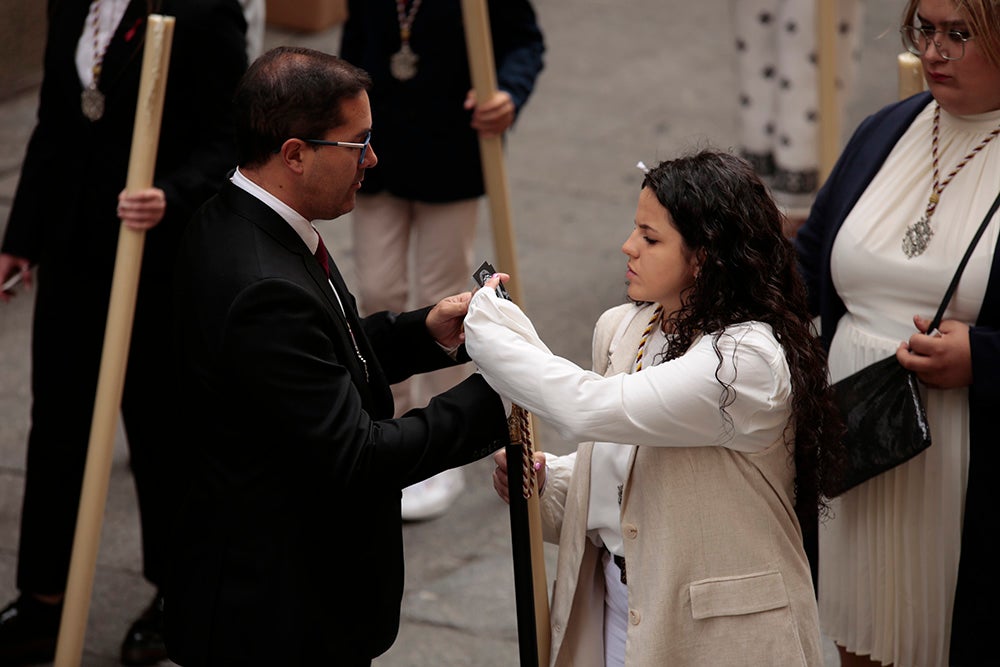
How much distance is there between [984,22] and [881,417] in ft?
3.04

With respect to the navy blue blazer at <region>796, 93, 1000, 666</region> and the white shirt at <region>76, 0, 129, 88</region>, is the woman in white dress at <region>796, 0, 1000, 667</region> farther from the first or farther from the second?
the white shirt at <region>76, 0, 129, 88</region>

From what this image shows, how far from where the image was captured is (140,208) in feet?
12.6

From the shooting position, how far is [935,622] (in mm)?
3449

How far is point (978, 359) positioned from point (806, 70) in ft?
10.5

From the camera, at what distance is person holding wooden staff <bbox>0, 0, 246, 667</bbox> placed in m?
4.07

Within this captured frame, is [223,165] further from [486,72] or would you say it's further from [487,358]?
[487,358]

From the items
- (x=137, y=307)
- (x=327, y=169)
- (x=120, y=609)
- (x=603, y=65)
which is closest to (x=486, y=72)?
(x=137, y=307)

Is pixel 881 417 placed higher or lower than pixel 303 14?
higher

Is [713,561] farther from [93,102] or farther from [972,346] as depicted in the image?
[93,102]

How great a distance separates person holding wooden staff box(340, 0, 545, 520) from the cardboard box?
487cm

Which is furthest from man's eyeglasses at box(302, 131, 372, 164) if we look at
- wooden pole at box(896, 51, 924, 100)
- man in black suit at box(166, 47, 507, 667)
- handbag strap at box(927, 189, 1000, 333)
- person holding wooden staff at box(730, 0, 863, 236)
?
person holding wooden staff at box(730, 0, 863, 236)

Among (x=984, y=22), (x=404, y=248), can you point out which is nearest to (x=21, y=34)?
(x=404, y=248)

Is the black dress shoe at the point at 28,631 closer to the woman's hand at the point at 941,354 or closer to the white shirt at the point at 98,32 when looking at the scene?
the white shirt at the point at 98,32

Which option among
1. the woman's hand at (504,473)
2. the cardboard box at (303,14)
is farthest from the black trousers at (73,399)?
the cardboard box at (303,14)
